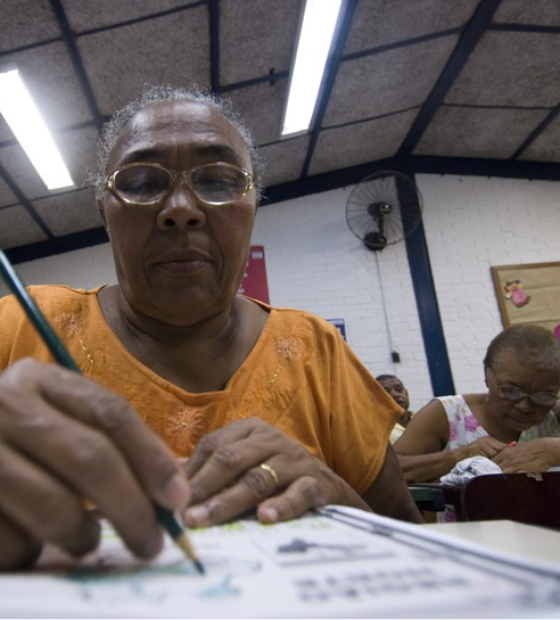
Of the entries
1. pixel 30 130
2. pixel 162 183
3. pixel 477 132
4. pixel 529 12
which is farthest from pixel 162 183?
pixel 477 132

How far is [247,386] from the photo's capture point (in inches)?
40.7

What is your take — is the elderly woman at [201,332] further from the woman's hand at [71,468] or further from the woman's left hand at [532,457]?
the woman's left hand at [532,457]

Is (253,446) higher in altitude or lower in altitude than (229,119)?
lower

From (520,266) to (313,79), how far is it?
279cm

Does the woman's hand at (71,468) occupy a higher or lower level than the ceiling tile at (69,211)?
lower

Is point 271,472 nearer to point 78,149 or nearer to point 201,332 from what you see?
point 201,332

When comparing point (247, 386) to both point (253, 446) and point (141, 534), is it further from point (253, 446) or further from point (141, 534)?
point (141, 534)

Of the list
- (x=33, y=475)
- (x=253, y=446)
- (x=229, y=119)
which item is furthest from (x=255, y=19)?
(x=33, y=475)

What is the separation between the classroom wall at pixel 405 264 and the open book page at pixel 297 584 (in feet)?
14.7

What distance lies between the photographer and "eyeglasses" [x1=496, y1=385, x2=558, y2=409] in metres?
2.06

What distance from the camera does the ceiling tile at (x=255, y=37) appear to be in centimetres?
300

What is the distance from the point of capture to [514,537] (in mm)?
550

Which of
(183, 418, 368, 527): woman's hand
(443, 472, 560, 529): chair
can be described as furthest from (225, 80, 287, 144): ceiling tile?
(183, 418, 368, 527): woman's hand

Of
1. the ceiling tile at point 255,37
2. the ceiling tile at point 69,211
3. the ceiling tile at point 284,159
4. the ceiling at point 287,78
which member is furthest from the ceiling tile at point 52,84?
the ceiling tile at point 284,159
